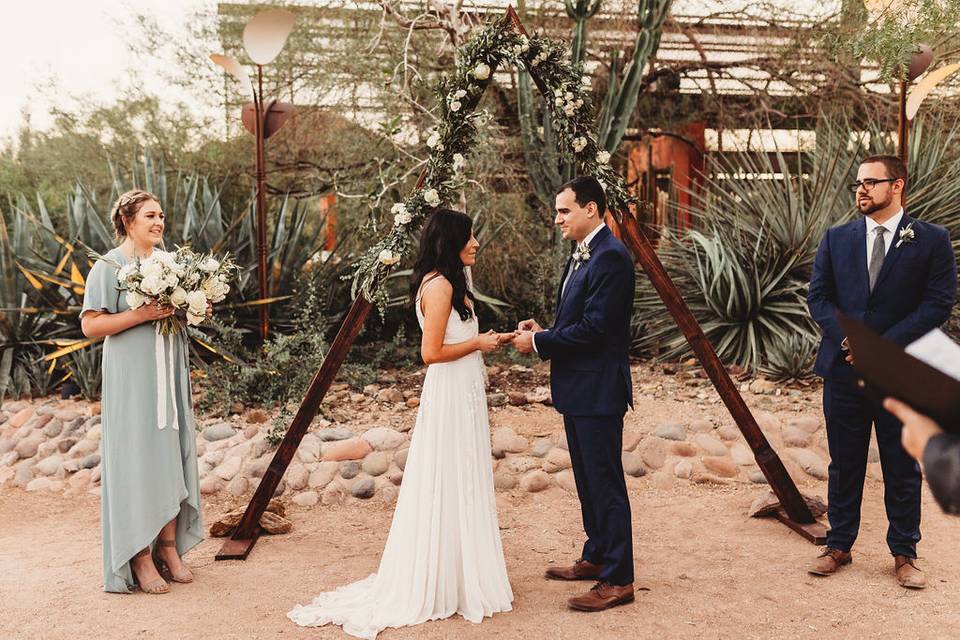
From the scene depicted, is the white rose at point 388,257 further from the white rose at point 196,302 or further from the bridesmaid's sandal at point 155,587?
the bridesmaid's sandal at point 155,587

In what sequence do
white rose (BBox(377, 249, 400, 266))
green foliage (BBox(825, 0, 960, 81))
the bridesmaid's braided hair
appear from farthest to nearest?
green foliage (BBox(825, 0, 960, 81)), white rose (BBox(377, 249, 400, 266)), the bridesmaid's braided hair

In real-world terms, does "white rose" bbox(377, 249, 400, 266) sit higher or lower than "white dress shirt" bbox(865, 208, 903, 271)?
lower

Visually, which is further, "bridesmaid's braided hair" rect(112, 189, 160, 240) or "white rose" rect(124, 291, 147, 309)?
"bridesmaid's braided hair" rect(112, 189, 160, 240)

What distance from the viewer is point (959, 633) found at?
380 cm

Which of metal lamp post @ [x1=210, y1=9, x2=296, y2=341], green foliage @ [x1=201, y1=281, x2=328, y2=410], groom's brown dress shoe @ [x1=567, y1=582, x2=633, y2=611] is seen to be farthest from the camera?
green foliage @ [x1=201, y1=281, x2=328, y2=410]

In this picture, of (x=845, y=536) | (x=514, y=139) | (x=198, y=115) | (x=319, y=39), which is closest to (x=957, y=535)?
(x=845, y=536)

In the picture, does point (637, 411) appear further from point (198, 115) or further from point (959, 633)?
point (198, 115)

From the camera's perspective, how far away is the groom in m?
3.96

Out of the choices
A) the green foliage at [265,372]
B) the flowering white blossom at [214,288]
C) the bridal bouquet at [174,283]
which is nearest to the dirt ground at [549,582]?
the green foliage at [265,372]

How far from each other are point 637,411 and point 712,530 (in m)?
1.62

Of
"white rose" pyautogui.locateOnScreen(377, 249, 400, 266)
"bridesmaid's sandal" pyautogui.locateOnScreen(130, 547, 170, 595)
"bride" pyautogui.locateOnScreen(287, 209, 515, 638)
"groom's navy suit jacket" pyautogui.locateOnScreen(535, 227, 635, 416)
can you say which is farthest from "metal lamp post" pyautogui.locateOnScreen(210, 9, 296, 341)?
"groom's navy suit jacket" pyautogui.locateOnScreen(535, 227, 635, 416)

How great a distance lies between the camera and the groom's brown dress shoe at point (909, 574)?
428cm

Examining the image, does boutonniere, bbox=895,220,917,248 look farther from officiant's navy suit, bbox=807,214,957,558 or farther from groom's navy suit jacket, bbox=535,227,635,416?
groom's navy suit jacket, bbox=535,227,635,416

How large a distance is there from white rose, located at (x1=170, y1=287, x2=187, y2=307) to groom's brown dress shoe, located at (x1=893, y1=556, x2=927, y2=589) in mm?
3788
